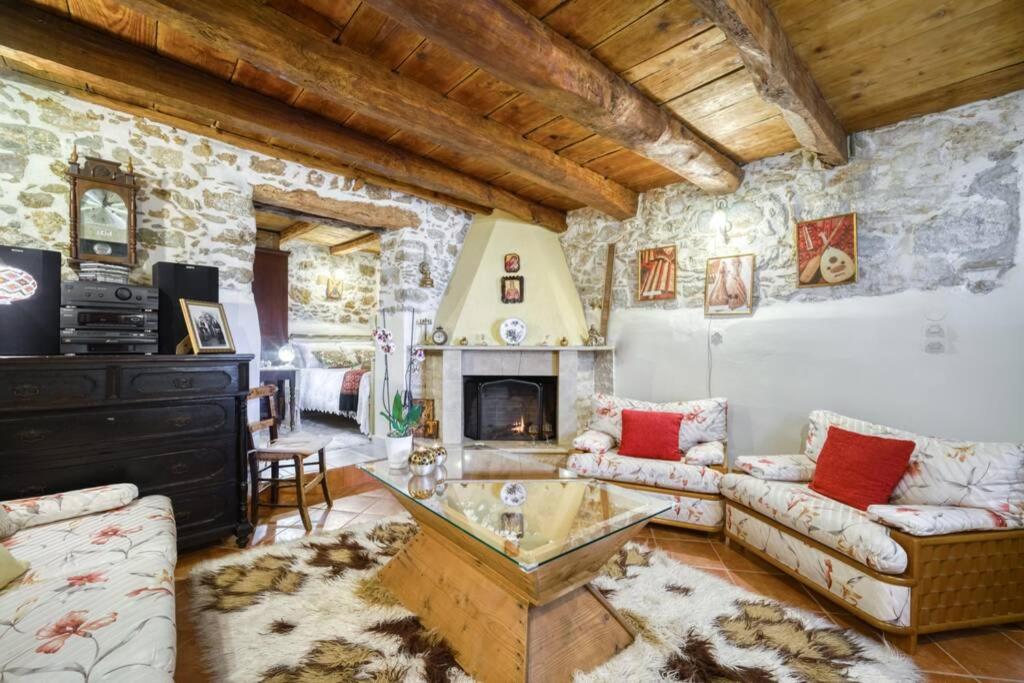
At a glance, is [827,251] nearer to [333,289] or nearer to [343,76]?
[343,76]

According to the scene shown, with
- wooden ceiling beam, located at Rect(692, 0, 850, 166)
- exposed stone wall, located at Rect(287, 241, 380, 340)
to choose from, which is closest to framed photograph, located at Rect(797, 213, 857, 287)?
wooden ceiling beam, located at Rect(692, 0, 850, 166)

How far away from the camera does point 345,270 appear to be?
6980 millimetres

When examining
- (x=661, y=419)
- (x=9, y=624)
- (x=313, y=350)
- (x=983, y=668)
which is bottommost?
(x=983, y=668)

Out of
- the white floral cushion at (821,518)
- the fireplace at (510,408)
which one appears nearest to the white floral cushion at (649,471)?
the white floral cushion at (821,518)

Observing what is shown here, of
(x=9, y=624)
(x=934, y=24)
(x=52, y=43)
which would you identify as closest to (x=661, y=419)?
(x=934, y=24)

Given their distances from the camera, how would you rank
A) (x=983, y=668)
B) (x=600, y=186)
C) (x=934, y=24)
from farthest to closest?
(x=600, y=186) < (x=934, y=24) < (x=983, y=668)

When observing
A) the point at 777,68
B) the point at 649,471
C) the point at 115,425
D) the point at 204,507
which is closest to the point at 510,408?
the point at 649,471

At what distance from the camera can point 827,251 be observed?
3006 mm

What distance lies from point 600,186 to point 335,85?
2185 millimetres

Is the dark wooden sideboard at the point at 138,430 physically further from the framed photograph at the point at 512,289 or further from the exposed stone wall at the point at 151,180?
the framed photograph at the point at 512,289

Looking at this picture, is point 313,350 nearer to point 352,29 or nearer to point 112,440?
point 112,440

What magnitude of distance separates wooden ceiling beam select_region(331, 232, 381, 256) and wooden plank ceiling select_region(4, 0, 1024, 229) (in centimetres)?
280

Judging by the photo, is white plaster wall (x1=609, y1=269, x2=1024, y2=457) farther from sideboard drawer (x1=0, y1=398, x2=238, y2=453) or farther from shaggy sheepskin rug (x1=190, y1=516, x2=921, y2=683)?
sideboard drawer (x1=0, y1=398, x2=238, y2=453)

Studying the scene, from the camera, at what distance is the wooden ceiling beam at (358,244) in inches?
220
